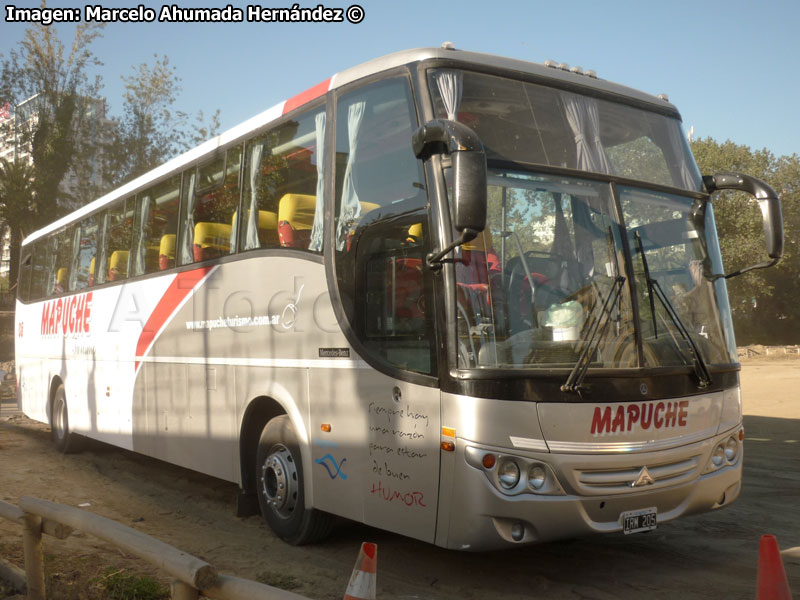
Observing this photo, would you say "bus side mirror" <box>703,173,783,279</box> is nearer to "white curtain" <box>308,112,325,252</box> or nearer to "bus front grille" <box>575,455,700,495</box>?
"bus front grille" <box>575,455,700,495</box>

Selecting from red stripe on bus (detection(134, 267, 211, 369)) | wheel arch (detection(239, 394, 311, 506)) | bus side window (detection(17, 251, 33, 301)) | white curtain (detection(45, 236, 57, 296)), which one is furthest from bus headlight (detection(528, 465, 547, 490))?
bus side window (detection(17, 251, 33, 301))

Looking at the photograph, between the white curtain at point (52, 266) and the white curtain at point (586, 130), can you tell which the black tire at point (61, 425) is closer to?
the white curtain at point (52, 266)

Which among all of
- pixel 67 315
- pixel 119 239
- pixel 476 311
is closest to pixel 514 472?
pixel 476 311

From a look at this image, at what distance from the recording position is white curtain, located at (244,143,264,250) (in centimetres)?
757

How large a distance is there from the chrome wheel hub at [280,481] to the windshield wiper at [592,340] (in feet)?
9.08

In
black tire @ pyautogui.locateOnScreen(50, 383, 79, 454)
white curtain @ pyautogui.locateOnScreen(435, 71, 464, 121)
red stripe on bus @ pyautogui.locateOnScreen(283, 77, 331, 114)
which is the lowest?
black tire @ pyautogui.locateOnScreen(50, 383, 79, 454)

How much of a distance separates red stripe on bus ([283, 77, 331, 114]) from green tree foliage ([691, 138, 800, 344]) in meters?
38.8

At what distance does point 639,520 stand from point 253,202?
4435 mm

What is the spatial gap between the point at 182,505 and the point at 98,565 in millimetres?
2908

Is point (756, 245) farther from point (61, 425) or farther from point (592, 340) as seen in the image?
point (592, 340)

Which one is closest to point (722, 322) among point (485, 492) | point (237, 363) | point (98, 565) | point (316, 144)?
point (485, 492)

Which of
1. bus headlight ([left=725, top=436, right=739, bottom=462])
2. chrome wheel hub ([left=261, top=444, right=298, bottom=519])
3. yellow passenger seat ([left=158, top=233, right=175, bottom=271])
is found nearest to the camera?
bus headlight ([left=725, top=436, right=739, bottom=462])

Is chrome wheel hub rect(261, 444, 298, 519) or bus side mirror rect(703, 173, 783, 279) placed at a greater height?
bus side mirror rect(703, 173, 783, 279)

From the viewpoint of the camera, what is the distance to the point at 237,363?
25.3 ft
